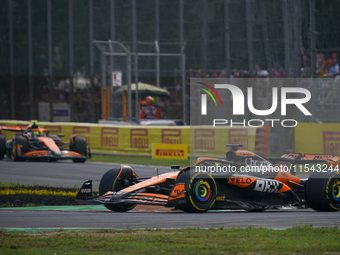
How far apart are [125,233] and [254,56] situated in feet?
46.5

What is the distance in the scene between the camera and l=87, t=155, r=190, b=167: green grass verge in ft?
52.1

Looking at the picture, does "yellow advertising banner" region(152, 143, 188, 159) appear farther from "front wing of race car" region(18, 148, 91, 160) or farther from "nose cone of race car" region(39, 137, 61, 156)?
"nose cone of race car" region(39, 137, 61, 156)

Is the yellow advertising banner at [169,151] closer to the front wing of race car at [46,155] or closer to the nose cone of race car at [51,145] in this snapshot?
the front wing of race car at [46,155]

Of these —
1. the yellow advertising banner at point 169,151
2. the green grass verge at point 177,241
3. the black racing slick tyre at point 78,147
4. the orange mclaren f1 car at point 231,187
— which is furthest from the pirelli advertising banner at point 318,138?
the green grass verge at point 177,241

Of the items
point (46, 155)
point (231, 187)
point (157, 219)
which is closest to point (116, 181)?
point (157, 219)

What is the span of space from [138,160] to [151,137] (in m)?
1.24

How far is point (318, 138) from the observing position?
15961mm

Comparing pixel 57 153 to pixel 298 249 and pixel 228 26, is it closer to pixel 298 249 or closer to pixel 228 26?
pixel 228 26

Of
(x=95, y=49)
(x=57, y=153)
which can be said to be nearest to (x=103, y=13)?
(x=95, y=49)

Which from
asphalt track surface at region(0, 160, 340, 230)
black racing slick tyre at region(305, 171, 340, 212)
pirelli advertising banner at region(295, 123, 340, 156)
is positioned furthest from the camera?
pirelli advertising banner at region(295, 123, 340, 156)

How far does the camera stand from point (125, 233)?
20.4 feet

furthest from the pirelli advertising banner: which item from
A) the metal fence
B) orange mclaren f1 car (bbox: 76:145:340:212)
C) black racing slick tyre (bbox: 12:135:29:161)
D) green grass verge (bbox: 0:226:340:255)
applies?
green grass verge (bbox: 0:226:340:255)

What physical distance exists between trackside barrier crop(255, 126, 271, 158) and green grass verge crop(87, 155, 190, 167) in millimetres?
2008

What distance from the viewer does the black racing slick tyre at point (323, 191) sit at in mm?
8258
